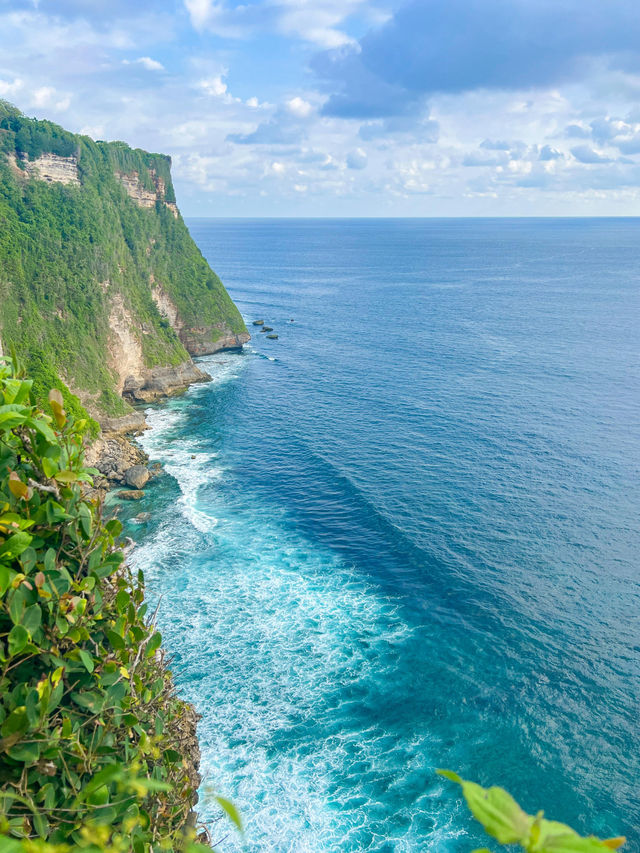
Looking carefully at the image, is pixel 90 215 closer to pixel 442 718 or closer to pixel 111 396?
pixel 111 396

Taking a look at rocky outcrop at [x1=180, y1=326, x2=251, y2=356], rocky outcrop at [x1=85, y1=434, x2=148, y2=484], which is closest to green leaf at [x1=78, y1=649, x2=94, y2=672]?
rocky outcrop at [x1=85, y1=434, x2=148, y2=484]

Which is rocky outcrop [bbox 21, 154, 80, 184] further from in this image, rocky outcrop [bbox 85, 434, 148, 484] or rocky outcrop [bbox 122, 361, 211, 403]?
rocky outcrop [bbox 85, 434, 148, 484]

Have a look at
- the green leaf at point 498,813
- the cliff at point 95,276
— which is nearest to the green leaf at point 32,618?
the green leaf at point 498,813

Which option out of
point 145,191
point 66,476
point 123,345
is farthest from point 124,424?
point 66,476

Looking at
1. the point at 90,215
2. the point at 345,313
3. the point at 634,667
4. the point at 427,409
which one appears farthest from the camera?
the point at 345,313

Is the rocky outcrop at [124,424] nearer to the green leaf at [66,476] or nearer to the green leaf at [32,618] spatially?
the green leaf at [66,476]

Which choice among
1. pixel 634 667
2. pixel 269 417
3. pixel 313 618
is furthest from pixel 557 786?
pixel 269 417
